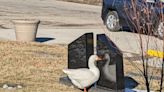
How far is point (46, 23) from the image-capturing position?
67.5 ft

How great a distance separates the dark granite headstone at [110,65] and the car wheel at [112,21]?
969 centimetres

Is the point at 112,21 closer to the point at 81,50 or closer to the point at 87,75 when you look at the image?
the point at 81,50

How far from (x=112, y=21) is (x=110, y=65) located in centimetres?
1018

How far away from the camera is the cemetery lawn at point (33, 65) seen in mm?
9359

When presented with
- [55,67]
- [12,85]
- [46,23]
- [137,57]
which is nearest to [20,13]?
[46,23]

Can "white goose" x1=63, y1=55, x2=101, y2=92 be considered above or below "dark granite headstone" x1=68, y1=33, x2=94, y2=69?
below

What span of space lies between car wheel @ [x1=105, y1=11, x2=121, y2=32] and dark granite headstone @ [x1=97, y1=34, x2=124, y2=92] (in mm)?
9687

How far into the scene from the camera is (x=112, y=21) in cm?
1873

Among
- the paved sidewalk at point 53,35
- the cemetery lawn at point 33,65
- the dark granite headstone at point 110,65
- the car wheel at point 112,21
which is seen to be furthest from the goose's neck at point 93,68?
the car wheel at point 112,21

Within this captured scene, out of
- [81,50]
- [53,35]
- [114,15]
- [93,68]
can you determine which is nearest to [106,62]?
[93,68]

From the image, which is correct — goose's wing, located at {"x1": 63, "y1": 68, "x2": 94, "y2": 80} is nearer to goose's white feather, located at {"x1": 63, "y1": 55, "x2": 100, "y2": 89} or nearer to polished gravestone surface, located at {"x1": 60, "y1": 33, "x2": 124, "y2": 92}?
goose's white feather, located at {"x1": 63, "y1": 55, "x2": 100, "y2": 89}

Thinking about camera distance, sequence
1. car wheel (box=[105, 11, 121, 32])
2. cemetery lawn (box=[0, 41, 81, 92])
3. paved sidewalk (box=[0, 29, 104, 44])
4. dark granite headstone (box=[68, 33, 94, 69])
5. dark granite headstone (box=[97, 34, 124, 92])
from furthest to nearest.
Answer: car wheel (box=[105, 11, 121, 32])
paved sidewalk (box=[0, 29, 104, 44])
cemetery lawn (box=[0, 41, 81, 92])
dark granite headstone (box=[68, 33, 94, 69])
dark granite headstone (box=[97, 34, 124, 92])

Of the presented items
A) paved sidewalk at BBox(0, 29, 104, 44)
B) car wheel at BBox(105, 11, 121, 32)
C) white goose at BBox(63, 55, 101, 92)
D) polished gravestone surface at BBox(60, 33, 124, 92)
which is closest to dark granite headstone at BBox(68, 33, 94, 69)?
polished gravestone surface at BBox(60, 33, 124, 92)

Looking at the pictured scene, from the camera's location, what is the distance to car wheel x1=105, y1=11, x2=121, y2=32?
60.8 feet
